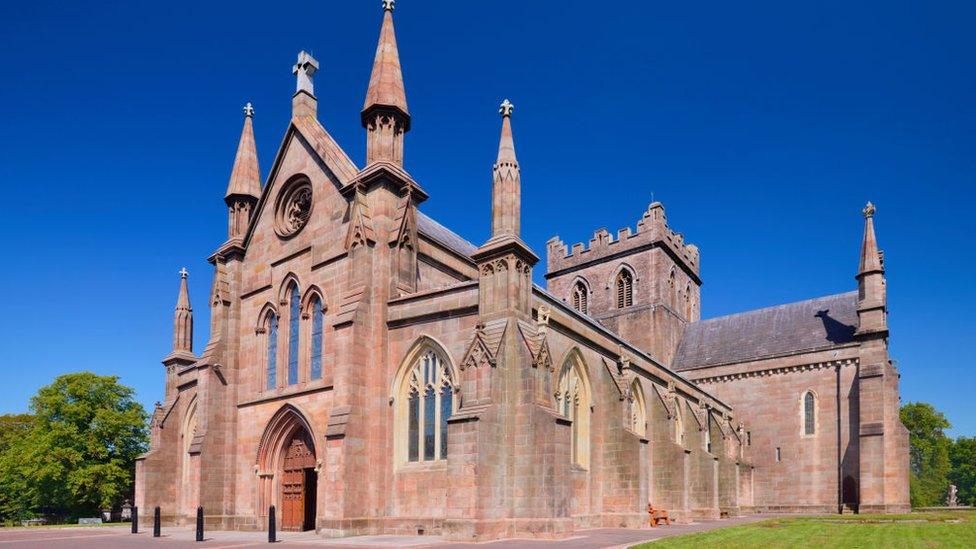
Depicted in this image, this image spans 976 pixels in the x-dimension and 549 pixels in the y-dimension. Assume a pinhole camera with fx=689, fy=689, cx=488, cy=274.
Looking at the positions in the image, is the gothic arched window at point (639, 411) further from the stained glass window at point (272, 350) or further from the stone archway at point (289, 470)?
the stained glass window at point (272, 350)

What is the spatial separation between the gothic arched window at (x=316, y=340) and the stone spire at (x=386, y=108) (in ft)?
19.7

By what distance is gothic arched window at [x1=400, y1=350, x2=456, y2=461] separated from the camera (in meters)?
22.3

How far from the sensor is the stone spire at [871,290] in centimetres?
4259

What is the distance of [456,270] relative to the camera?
29031 mm

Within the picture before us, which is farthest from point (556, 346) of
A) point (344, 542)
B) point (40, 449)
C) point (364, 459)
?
point (40, 449)

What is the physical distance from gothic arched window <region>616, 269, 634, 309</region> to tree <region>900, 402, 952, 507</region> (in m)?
55.0

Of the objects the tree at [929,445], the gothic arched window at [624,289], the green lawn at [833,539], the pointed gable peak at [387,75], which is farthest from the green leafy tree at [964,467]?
the pointed gable peak at [387,75]

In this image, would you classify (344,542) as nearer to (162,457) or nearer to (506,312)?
(506,312)

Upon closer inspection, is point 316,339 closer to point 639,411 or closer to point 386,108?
point 386,108

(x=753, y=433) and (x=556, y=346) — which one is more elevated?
(x=556, y=346)

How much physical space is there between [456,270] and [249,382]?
993 cm

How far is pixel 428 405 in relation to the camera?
22844mm

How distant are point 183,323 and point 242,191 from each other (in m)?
10.1

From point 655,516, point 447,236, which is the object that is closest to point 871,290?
point 655,516
